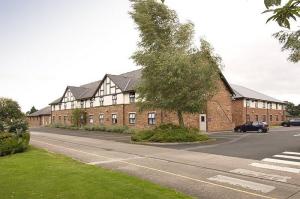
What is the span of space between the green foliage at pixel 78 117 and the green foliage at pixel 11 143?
33142 mm

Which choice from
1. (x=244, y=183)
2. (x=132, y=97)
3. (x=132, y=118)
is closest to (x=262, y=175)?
(x=244, y=183)

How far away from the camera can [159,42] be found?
99.9 ft

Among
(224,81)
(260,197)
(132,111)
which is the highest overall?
(224,81)

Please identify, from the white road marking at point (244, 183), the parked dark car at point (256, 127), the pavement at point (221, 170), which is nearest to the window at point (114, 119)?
the parked dark car at point (256, 127)

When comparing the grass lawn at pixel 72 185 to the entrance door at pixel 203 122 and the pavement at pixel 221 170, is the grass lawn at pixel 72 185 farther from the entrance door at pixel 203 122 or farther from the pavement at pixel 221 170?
the entrance door at pixel 203 122

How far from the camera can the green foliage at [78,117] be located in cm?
5655

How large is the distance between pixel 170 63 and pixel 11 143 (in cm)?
1396

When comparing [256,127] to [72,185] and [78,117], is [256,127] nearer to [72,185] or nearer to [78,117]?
[78,117]

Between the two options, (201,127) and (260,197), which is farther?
(201,127)

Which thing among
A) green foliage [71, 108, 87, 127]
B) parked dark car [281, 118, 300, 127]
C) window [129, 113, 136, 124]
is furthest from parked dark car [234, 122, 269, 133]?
green foliage [71, 108, 87, 127]

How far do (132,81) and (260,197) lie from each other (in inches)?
1566

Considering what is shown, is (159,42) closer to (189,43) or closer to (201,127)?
(189,43)

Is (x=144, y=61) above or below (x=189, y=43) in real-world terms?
below

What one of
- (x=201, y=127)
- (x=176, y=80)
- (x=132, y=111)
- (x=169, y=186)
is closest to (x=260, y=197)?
(x=169, y=186)
